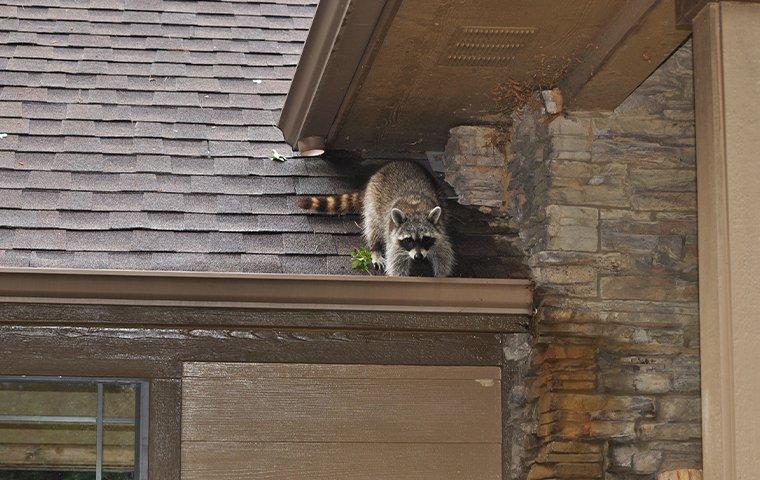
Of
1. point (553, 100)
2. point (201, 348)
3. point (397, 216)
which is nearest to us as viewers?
point (201, 348)

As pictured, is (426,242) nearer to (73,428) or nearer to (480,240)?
(480,240)

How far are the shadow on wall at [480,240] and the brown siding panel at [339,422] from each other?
1.78 ft

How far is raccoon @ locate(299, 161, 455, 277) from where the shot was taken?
642cm

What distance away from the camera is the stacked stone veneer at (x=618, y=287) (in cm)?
603

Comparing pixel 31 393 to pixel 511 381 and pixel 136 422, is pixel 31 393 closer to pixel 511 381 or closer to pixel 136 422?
pixel 136 422

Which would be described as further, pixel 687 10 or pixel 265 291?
pixel 265 291

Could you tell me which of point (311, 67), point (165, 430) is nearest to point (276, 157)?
point (311, 67)

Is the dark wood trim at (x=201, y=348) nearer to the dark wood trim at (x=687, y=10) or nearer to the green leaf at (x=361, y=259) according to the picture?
the green leaf at (x=361, y=259)

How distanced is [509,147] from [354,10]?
1807 millimetres

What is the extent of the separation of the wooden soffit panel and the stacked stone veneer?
297 millimetres

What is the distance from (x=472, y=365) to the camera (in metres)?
6.38

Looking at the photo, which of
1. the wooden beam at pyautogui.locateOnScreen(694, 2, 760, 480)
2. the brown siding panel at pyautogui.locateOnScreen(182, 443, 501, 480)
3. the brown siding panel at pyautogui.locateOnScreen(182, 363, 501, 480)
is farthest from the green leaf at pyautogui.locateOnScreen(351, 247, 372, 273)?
the wooden beam at pyautogui.locateOnScreen(694, 2, 760, 480)

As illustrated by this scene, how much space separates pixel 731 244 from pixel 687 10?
1051 millimetres

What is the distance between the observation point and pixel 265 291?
237 inches
